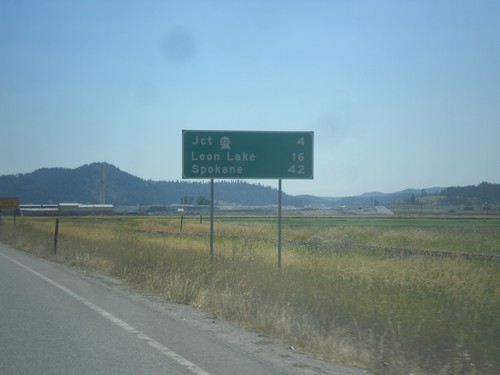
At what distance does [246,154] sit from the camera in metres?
17.2

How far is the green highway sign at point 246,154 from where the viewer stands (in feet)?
55.2

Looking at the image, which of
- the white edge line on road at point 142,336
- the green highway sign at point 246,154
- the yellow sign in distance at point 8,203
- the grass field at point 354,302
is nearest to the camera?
the white edge line on road at point 142,336

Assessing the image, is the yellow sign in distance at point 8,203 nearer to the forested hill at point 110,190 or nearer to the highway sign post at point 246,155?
the highway sign post at point 246,155

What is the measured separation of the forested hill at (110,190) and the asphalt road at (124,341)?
124 metres

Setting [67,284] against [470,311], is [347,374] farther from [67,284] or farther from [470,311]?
[67,284]

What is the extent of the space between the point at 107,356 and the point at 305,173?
380 inches

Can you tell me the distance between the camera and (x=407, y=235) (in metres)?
38.9

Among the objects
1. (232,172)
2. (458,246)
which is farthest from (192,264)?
(458,246)

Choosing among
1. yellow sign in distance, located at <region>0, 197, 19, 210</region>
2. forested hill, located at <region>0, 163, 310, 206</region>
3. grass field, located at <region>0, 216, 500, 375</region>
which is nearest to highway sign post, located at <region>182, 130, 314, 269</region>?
grass field, located at <region>0, 216, 500, 375</region>

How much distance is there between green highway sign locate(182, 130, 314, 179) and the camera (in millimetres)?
16812

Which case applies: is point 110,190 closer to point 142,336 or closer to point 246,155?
point 246,155

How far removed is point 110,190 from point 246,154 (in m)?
165

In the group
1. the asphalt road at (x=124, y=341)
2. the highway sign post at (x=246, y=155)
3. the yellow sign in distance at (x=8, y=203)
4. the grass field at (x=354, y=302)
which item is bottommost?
the asphalt road at (x=124, y=341)

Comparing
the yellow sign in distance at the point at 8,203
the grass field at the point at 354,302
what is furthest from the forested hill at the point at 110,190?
the grass field at the point at 354,302
